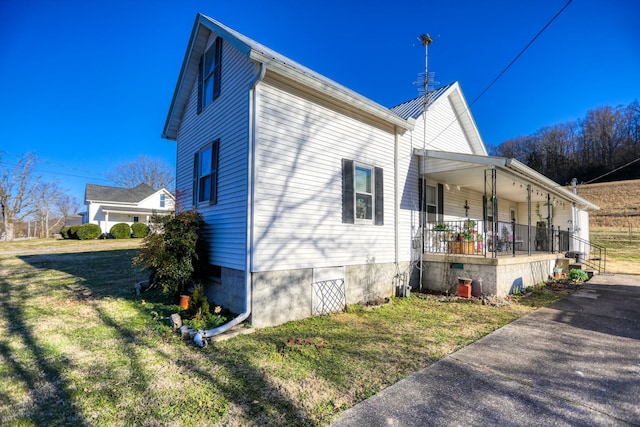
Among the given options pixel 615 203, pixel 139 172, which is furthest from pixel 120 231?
pixel 615 203

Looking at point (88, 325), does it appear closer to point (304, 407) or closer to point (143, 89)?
point (304, 407)

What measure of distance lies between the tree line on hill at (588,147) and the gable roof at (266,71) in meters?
48.3

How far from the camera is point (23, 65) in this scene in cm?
1605

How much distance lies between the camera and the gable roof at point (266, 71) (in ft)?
18.6

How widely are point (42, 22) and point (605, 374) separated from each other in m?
16.7

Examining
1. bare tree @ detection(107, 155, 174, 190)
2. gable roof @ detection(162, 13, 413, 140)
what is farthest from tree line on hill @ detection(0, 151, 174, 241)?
gable roof @ detection(162, 13, 413, 140)

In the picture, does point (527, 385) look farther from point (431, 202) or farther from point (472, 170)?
point (431, 202)

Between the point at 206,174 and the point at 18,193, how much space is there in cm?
3837

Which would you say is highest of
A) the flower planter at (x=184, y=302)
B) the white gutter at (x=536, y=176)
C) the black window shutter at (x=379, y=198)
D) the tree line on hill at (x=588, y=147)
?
the tree line on hill at (x=588, y=147)

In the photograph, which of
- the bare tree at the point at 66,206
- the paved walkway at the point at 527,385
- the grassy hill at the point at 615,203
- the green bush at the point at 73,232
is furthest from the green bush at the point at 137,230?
the grassy hill at the point at 615,203

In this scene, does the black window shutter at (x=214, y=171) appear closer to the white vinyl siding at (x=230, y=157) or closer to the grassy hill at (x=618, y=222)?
the white vinyl siding at (x=230, y=157)

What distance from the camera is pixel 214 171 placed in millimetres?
7031

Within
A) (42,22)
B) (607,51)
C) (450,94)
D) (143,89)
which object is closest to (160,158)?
(143,89)

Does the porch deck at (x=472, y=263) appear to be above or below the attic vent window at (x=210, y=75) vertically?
below
